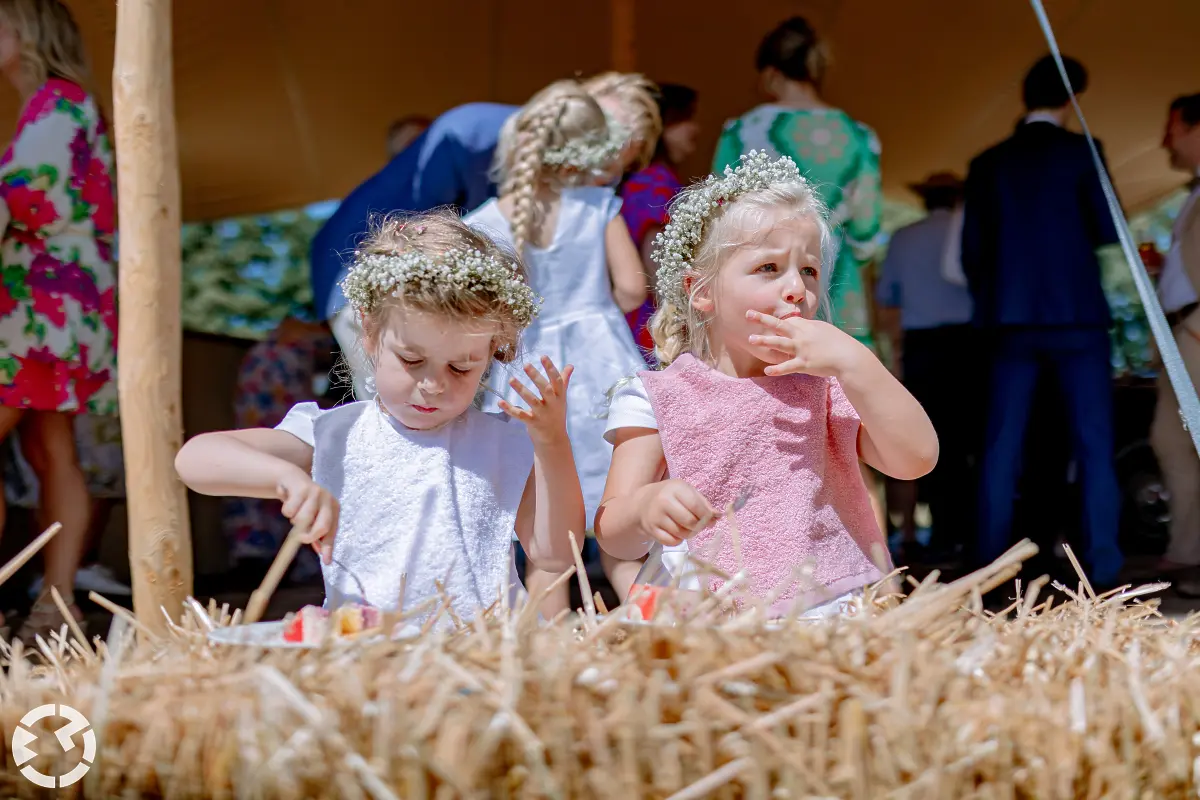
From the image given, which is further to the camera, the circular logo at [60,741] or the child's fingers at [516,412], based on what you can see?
the child's fingers at [516,412]

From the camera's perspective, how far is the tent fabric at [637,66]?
5242mm

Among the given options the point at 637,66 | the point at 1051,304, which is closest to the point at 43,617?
the point at 1051,304

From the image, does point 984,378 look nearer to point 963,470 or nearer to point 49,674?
point 963,470

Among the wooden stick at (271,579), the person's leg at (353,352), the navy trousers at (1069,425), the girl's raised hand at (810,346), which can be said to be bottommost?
the navy trousers at (1069,425)

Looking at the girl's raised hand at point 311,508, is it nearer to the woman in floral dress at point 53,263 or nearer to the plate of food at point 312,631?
the plate of food at point 312,631

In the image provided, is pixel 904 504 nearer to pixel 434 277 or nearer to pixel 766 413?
pixel 766 413

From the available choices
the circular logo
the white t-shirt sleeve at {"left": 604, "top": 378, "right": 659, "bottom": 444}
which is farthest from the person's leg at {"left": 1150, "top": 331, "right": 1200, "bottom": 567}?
the circular logo

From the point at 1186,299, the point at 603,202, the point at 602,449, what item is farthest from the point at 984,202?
the point at 602,449

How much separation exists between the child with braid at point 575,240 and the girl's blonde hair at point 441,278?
3.13 feet

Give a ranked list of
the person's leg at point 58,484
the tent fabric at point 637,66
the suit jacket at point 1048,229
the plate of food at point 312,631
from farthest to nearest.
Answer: the tent fabric at point 637,66, the suit jacket at point 1048,229, the person's leg at point 58,484, the plate of food at point 312,631

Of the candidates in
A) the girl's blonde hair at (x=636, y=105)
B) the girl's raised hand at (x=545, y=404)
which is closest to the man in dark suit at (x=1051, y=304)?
the girl's blonde hair at (x=636, y=105)

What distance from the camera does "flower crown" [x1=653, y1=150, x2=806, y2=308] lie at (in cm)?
197

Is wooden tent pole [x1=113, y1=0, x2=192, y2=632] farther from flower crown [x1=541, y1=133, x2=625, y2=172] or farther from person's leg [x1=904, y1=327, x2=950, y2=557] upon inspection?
person's leg [x1=904, y1=327, x2=950, y2=557]

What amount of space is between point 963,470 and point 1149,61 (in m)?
2.13
